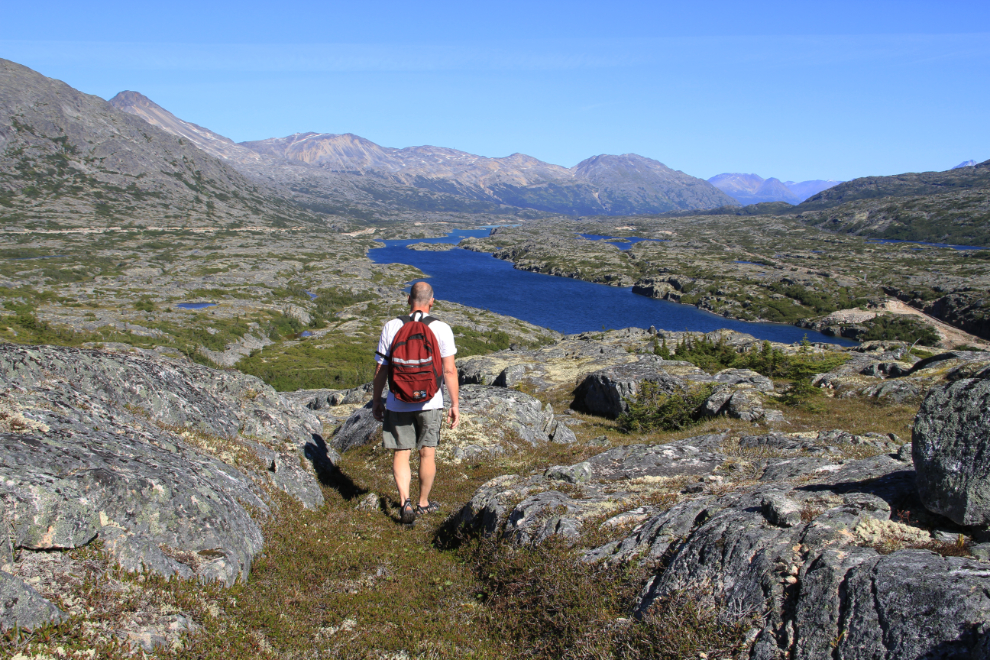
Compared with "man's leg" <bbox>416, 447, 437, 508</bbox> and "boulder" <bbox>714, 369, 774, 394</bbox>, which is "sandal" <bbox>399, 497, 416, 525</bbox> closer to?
"man's leg" <bbox>416, 447, 437, 508</bbox>

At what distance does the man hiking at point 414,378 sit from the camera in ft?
32.8

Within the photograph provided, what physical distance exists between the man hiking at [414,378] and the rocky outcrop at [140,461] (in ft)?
9.91

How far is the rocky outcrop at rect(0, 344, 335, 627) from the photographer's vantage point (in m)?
6.69

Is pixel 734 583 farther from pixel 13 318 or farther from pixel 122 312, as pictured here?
pixel 122 312

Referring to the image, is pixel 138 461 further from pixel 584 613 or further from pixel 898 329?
pixel 898 329

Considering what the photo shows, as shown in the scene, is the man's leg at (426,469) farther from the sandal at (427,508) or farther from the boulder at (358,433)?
the boulder at (358,433)

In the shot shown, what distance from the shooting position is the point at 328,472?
564 inches

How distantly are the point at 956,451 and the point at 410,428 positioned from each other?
8.85 meters

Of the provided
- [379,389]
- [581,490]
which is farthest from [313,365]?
[581,490]

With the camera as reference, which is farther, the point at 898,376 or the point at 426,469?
the point at 898,376

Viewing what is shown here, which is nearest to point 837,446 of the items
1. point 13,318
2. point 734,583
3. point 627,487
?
point 627,487

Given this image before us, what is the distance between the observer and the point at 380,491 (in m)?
13.4

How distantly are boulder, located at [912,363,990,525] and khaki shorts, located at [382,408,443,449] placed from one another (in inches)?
316

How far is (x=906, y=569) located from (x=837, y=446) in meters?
10.4
